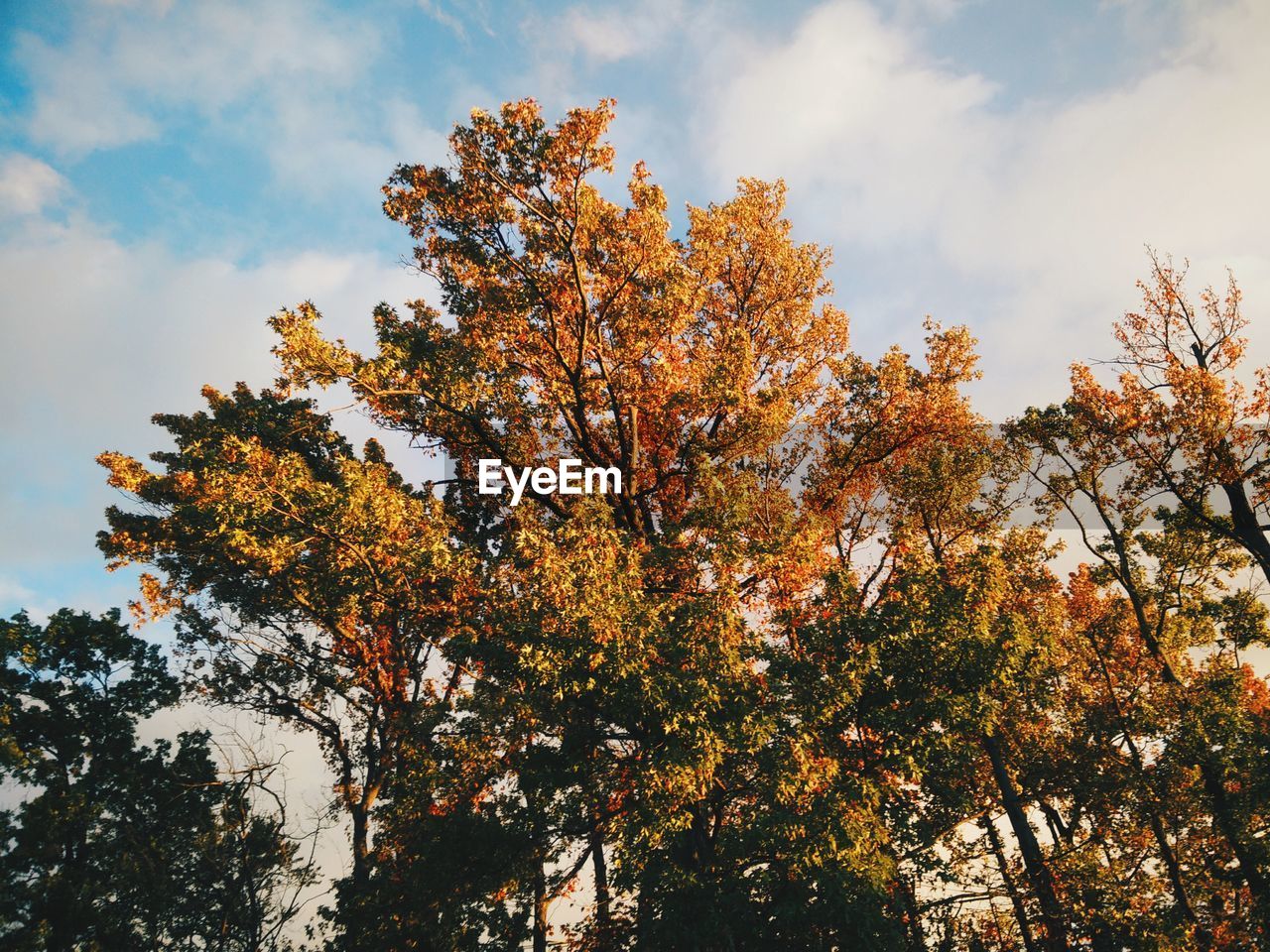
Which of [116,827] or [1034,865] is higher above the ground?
[116,827]

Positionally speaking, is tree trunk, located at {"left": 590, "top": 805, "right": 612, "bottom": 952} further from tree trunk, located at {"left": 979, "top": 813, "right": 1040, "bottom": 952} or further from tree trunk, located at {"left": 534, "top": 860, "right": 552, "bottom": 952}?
tree trunk, located at {"left": 979, "top": 813, "right": 1040, "bottom": 952}

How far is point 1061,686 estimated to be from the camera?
15.2m

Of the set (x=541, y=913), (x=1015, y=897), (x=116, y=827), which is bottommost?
(x=1015, y=897)

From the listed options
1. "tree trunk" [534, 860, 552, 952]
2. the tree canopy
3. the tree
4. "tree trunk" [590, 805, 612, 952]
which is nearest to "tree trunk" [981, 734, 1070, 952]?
the tree canopy

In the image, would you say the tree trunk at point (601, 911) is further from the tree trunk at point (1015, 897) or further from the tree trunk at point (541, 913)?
the tree trunk at point (1015, 897)

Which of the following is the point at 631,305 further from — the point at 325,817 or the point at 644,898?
the point at 325,817

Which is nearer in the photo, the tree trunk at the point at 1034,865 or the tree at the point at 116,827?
the tree trunk at the point at 1034,865

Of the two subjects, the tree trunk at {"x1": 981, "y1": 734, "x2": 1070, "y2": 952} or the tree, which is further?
the tree

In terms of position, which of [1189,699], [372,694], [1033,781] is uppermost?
[372,694]

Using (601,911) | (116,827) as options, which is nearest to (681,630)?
(601,911)

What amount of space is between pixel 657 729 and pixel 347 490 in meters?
8.07

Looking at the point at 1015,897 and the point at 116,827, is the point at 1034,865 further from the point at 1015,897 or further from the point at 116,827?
the point at 116,827

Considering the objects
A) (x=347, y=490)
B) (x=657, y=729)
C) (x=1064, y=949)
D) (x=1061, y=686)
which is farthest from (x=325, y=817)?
(x=1061, y=686)

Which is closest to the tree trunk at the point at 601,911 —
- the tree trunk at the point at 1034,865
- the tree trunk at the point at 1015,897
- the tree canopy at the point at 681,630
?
the tree canopy at the point at 681,630
